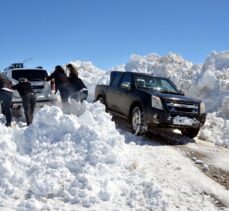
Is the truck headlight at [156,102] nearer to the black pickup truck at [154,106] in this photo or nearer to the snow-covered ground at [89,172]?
the black pickup truck at [154,106]

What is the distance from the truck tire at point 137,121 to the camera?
33.4 ft

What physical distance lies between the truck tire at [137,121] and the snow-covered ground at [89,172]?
135cm

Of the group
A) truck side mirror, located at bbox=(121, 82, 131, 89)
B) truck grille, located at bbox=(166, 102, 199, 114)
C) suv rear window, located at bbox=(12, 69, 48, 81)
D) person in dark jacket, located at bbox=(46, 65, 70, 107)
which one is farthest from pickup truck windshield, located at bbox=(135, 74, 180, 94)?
suv rear window, located at bbox=(12, 69, 48, 81)

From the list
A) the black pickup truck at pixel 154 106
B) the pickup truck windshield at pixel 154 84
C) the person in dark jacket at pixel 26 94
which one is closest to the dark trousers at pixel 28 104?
the person in dark jacket at pixel 26 94

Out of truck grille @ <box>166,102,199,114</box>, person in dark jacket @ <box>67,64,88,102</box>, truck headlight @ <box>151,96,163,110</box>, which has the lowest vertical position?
truck grille @ <box>166,102,199,114</box>

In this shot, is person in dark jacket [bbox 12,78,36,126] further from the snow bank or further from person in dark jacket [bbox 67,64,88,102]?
the snow bank

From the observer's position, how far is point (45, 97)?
40.9 feet

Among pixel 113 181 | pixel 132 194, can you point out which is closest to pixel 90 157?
pixel 113 181

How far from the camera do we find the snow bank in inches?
237

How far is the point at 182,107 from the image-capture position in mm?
10195

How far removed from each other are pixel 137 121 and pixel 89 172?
4.12 m

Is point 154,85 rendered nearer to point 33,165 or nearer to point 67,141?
point 67,141

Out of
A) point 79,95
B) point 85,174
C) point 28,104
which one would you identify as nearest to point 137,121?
point 79,95

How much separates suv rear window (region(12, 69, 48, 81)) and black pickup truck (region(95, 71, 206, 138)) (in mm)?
2499
